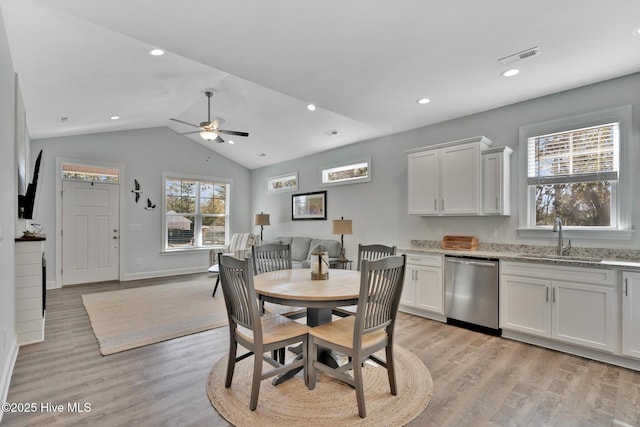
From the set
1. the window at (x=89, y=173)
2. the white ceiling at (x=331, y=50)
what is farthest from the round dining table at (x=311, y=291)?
the window at (x=89, y=173)

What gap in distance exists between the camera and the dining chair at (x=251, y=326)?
6.51 ft


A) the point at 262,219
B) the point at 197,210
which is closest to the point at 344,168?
the point at 262,219

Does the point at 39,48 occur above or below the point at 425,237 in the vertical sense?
above

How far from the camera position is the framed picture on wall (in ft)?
20.6

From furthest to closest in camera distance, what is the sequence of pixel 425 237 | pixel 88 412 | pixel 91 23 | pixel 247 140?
pixel 247 140
pixel 425 237
pixel 91 23
pixel 88 412

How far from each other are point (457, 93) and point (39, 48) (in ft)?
13.1

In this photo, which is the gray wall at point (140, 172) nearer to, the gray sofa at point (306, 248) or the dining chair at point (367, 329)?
the gray sofa at point (306, 248)

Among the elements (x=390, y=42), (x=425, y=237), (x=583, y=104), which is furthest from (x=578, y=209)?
(x=390, y=42)

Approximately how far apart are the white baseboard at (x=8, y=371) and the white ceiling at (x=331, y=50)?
253 centimetres

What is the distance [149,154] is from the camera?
6.62 m

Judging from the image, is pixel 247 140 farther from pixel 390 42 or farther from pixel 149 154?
pixel 390 42

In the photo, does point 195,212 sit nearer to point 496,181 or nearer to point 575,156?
point 496,181

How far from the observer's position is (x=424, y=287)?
13.1 feet

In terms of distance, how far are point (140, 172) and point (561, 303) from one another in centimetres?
721
